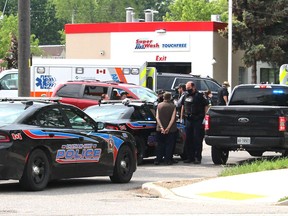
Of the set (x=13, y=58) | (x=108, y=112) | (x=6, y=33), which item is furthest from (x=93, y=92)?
(x=6, y=33)

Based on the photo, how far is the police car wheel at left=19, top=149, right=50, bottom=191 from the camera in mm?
14406

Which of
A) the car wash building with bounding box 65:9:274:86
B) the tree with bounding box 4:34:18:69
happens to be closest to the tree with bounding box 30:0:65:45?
the tree with bounding box 4:34:18:69

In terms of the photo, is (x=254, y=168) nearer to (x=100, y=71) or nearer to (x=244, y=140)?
(x=244, y=140)

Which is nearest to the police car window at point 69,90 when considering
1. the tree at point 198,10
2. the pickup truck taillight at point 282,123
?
the pickup truck taillight at point 282,123

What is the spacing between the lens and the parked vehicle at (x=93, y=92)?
2848 centimetres

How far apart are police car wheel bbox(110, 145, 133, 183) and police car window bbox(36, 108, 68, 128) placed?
1.62m

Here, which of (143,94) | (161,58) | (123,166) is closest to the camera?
(123,166)

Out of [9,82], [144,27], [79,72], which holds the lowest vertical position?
[9,82]

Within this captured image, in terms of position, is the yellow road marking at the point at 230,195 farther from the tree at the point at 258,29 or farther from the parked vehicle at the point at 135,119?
the tree at the point at 258,29

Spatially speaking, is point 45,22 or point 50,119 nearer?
point 50,119

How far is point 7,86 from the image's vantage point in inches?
1382

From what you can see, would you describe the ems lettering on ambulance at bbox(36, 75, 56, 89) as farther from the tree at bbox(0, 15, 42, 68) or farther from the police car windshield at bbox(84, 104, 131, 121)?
the tree at bbox(0, 15, 42, 68)

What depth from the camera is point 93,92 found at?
95.8 feet

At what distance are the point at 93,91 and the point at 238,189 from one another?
48.9 feet
